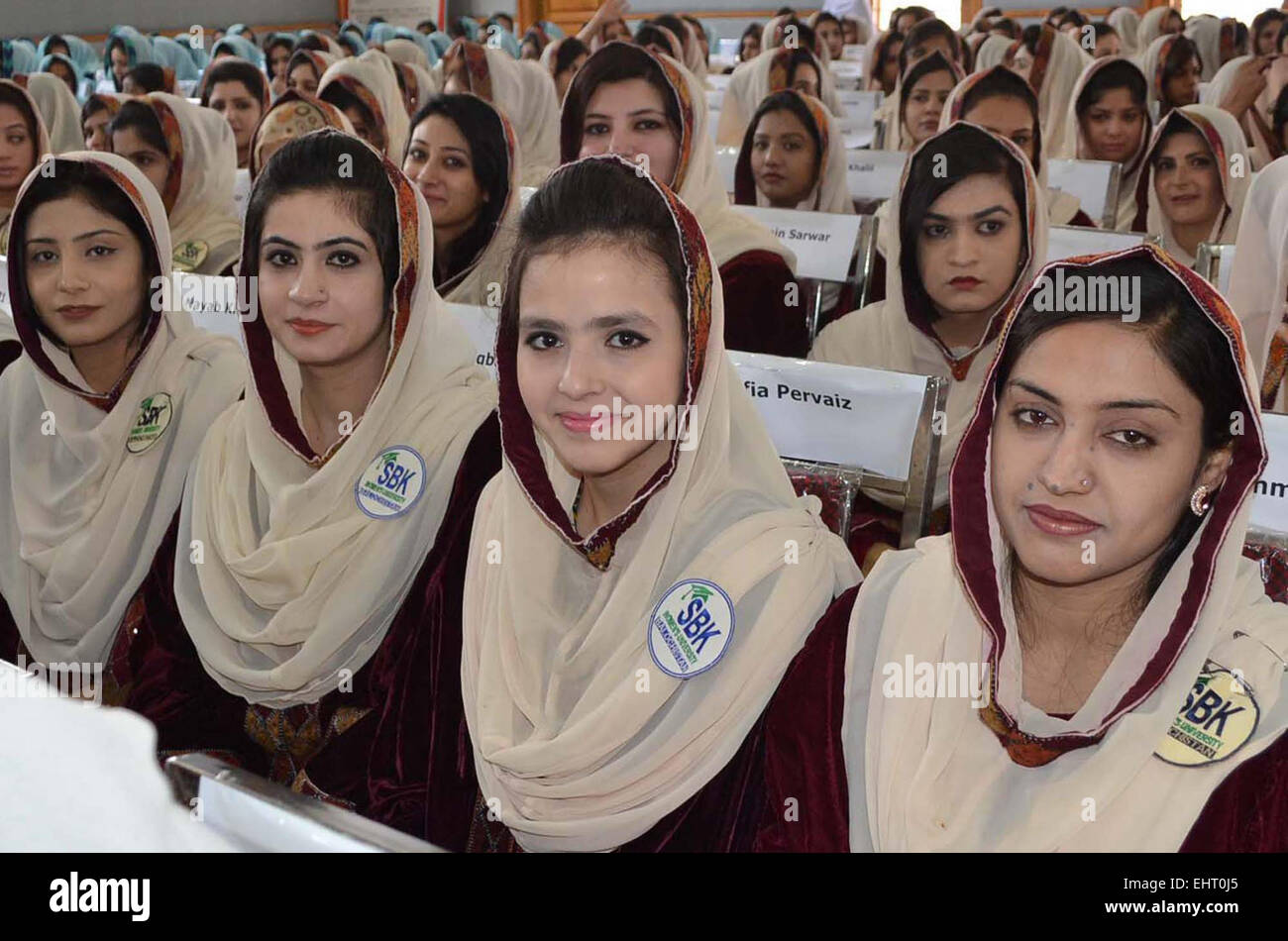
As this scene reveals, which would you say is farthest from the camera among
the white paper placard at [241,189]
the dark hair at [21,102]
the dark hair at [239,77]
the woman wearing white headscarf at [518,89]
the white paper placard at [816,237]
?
the woman wearing white headscarf at [518,89]

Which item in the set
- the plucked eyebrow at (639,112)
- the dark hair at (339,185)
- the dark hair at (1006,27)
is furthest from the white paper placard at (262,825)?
the dark hair at (1006,27)

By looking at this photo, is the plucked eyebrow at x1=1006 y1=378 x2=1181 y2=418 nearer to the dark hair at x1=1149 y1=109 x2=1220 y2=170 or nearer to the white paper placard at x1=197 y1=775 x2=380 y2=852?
the white paper placard at x1=197 y1=775 x2=380 y2=852

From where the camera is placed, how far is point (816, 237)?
3.79 meters

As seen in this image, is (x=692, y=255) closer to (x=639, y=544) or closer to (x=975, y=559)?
(x=639, y=544)

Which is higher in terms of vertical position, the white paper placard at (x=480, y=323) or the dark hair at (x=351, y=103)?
the dark hair at (x=351, y=103)

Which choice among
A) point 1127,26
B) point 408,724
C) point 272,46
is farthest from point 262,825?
point 1127,26

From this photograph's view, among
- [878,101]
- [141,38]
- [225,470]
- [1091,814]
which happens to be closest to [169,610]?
[225,470]

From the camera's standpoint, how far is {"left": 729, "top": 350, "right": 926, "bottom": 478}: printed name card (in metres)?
2.01

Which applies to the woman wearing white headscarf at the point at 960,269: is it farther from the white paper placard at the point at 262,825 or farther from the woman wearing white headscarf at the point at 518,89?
the woman wearing white headscarf at the point at 518,89

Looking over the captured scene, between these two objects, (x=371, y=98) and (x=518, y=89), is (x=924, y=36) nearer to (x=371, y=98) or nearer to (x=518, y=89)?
(x=518, y=89)

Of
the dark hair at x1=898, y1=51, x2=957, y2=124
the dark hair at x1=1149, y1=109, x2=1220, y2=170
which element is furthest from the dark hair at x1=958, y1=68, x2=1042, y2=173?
the dark hair at x1=898, y1=51, x2=957, y2=124

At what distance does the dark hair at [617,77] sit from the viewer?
356 centimetres

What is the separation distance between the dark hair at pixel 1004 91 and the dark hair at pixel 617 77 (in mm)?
1039

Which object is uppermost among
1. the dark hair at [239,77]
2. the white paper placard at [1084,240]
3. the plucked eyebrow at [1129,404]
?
the dark hair at [239,77]
